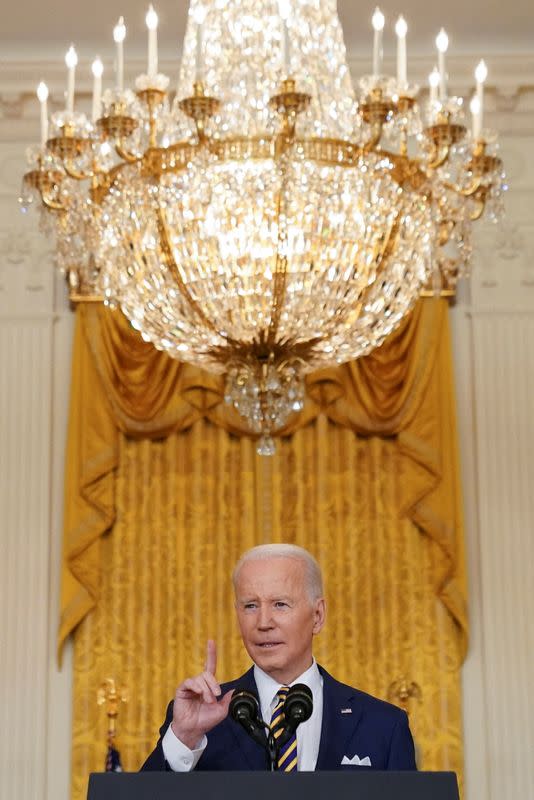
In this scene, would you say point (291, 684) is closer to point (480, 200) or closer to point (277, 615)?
point (277, 615)

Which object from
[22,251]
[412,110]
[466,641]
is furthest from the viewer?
[22,251]

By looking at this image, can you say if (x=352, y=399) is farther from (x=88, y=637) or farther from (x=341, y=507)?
(x=88, y=637)

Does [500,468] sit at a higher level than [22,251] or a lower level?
lower

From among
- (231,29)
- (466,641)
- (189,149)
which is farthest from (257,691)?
(466,641)

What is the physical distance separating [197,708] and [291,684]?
0.39 meters

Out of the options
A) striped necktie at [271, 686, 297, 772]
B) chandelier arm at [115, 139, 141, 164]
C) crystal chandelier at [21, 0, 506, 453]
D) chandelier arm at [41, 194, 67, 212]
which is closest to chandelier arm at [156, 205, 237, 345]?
crystal chandelier at [21, 0, 506, 453]

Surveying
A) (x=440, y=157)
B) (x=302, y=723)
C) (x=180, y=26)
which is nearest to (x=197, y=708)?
(x=302, y=723)

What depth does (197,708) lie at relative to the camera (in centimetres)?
306

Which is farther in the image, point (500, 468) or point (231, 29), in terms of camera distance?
point (500, 468)

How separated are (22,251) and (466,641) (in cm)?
319

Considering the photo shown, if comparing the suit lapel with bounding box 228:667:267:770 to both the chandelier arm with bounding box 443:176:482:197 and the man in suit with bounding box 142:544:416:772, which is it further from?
the chandelier arm with bounding box 443:176:482:197

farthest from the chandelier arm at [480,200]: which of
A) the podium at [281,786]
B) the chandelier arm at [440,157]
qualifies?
the podium at [281,786]

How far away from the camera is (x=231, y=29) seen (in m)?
4.75

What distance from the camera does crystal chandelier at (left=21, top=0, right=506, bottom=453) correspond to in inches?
179
